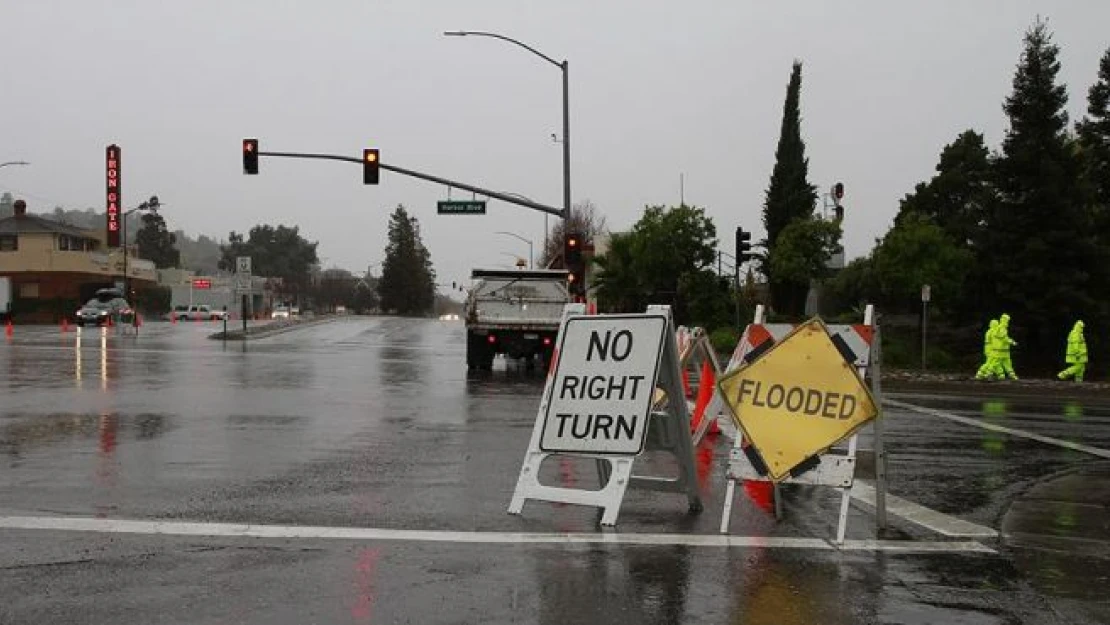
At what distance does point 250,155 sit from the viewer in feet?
100

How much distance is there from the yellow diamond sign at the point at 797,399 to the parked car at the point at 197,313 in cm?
7200

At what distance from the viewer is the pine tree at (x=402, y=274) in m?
134

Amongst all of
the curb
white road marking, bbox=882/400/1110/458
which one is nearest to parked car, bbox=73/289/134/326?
the curb

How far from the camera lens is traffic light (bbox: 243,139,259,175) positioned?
30.4 meters

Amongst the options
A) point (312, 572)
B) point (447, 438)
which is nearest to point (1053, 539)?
point (312, 572)

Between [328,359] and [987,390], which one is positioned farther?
[328,359]

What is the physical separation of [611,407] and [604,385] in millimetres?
177

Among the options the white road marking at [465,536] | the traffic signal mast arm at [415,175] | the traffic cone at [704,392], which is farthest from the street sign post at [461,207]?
the white road marking at [465,536]

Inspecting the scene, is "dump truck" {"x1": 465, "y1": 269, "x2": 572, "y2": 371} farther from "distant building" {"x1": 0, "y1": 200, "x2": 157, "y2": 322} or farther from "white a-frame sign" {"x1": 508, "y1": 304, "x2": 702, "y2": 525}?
"distant building" {"x1": 0, "y1": 200, "x2": 157, "y2": 322}

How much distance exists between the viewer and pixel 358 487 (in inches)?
325

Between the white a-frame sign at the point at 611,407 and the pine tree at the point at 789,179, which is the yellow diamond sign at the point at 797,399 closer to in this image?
the white a-frame sign at the point at 611,407

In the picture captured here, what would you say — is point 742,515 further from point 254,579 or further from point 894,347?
point 894,347

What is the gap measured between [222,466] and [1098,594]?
23.4 ft

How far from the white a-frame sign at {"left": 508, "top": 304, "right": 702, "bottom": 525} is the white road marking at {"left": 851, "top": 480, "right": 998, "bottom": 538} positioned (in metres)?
1.44
